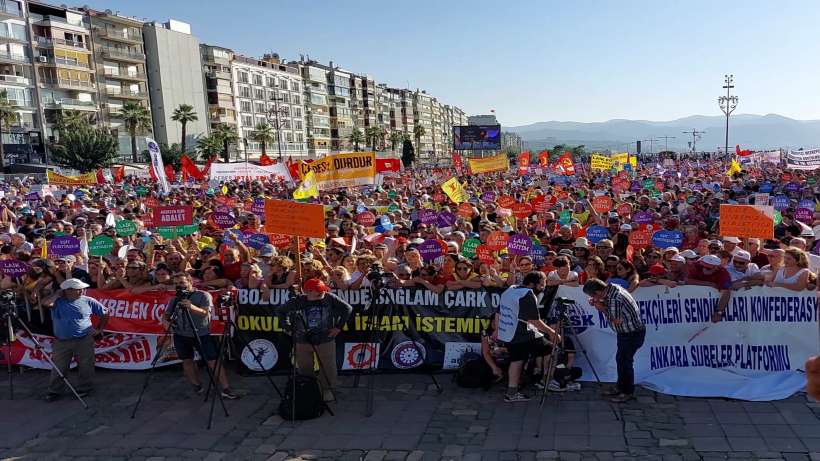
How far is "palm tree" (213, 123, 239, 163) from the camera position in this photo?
74.8 meters

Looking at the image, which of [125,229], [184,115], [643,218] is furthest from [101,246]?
[184,115]

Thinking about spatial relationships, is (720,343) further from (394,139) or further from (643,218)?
(394,139)

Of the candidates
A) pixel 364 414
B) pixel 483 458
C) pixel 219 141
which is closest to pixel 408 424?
pixel 364 414

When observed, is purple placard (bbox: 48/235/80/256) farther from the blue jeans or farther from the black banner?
the blue jeans

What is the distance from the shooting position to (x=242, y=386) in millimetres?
7469

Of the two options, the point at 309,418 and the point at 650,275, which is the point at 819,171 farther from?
the point at 309,418

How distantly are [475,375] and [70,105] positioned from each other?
237 feet

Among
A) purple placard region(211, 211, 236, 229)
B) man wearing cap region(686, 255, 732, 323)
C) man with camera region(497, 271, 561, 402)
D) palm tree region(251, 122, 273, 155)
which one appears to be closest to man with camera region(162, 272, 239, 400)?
man with camera region(497, 271, 561, 402)

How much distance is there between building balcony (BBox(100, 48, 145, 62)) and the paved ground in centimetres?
7363

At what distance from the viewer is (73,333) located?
7352 millimetres

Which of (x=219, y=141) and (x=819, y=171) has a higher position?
(x=219, y=141)

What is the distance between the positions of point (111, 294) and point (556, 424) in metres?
5.91

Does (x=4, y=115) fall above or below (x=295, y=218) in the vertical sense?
above

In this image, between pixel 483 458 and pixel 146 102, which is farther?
pixel 146 102
